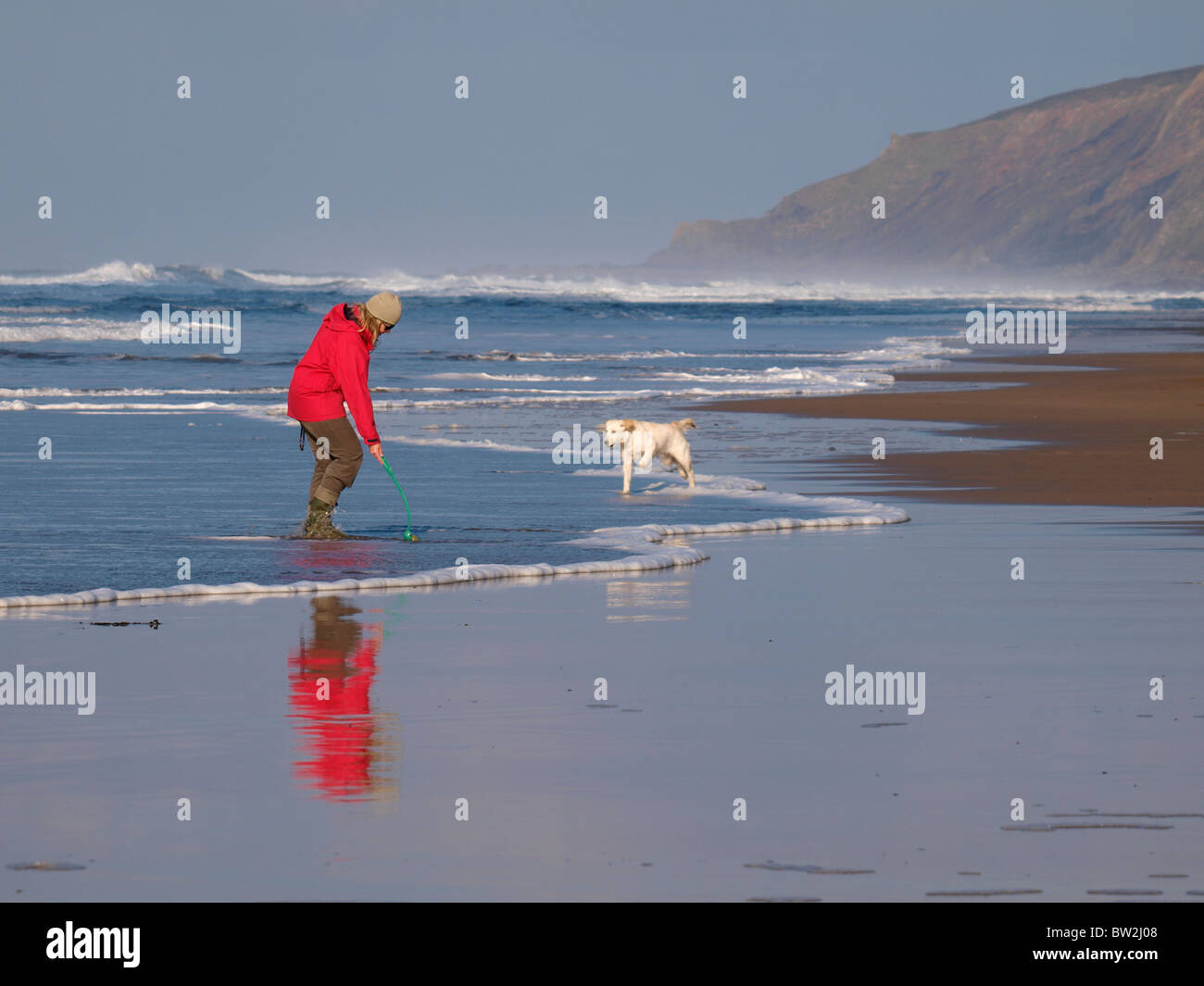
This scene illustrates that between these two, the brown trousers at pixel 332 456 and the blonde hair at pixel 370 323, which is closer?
the blonde hair at pixel 370 323

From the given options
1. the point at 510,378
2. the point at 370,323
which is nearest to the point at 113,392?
the point at 510,378

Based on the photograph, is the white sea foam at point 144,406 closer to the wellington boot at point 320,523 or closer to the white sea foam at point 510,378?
the white sea foam at point 510,378

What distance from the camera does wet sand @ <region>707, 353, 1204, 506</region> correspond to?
15828 millimetres

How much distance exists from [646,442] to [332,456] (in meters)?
3.94

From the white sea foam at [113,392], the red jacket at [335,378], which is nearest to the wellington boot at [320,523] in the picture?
the red jacket at [335,378]

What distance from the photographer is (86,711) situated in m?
6.99

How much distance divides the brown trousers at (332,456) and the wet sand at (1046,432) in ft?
16.7

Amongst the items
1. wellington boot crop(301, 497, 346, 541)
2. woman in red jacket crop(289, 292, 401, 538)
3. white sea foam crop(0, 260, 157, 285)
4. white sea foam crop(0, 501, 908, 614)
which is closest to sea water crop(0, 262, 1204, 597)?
white sea foam crop(0, 501, 908, 614)

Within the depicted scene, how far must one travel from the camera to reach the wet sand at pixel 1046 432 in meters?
15.8

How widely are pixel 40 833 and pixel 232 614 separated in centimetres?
398

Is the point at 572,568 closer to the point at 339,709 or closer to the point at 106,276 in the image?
the point at 339,709

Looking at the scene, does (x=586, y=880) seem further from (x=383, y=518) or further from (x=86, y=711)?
(x=383, y=518)

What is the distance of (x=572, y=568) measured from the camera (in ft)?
36.1

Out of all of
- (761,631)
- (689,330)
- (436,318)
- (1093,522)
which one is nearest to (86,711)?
(761,631)
